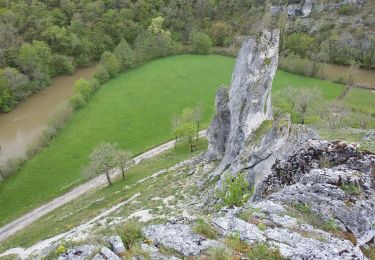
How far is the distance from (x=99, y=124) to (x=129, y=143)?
1085 cm

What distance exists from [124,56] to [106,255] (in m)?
Result: 95.3

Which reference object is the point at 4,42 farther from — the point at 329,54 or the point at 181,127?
the point at 329,54

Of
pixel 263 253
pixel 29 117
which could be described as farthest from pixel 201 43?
pixel 263 253

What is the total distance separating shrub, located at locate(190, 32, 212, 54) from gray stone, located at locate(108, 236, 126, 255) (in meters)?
103

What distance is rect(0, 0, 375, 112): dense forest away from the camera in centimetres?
9381

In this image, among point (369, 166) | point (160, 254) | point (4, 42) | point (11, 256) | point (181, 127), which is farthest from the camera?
point (4, 42)

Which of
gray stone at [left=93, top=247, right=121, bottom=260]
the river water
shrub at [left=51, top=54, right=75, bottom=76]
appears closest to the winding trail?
the river water

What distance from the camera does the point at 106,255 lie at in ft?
43.8

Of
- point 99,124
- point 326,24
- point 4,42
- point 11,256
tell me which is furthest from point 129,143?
point 326,24

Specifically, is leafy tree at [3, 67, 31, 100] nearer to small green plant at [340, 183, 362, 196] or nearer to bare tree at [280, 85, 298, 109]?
bare tree at [280, 85, 298, 109]

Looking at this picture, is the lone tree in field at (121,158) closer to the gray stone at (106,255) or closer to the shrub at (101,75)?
the gray stone at (106,255)

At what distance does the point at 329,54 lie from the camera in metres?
106

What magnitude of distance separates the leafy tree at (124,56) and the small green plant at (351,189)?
92.5 meters

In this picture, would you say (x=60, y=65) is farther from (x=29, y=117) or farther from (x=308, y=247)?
(x=308, y=247)
